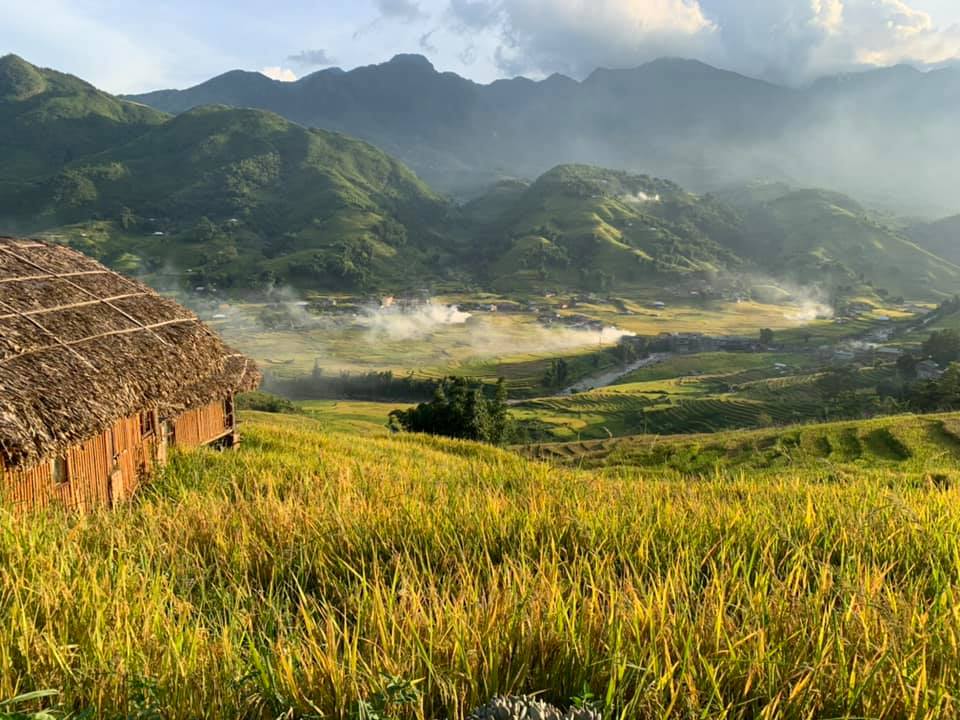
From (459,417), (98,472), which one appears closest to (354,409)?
(459,417)

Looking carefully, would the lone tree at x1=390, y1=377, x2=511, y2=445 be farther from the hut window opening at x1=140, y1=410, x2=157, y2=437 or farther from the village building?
the village building

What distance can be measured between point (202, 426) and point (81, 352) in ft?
22.7

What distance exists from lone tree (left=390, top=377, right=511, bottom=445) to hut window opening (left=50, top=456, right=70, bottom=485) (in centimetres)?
2916

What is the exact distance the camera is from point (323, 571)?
3346 mm

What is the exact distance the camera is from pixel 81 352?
9078 millimetres

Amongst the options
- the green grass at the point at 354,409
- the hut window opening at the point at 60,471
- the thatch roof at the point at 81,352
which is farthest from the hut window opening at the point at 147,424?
the green grass at the point at 354,409

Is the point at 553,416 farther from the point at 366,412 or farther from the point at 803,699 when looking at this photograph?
the point at 803,699

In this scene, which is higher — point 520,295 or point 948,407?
point 520,295

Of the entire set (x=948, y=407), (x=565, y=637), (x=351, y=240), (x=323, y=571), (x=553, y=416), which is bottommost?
(x=553, y=416)

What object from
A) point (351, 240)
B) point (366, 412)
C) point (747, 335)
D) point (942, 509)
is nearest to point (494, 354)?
point (366, 412)

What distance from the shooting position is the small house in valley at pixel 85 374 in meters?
7.43

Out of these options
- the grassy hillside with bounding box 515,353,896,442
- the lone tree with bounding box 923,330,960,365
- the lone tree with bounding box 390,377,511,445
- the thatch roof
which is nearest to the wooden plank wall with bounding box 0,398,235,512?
the thatch roof

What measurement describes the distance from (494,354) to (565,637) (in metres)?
120

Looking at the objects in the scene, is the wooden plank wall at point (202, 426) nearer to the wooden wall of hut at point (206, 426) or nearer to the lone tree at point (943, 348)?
the wooden wall of hut at point (206, 426)
